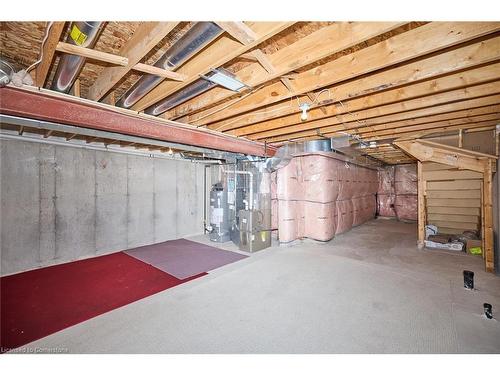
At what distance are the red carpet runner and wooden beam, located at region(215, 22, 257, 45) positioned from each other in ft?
10.4

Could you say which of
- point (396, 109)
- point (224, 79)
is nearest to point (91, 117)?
point (224, 79)

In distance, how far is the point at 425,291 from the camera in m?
3.00

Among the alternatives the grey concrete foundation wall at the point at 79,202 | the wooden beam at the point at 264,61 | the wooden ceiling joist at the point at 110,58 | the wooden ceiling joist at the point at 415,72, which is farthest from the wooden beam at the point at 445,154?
the grey concrete foundation wall at the point at 79,202

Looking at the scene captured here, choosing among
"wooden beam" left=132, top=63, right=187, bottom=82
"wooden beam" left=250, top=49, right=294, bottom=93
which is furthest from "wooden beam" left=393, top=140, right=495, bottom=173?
"wooden beam" left=132, top=63, right=187, bottom=82

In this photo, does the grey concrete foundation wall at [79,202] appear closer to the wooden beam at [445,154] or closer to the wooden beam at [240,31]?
the wooden beam at [240,31]

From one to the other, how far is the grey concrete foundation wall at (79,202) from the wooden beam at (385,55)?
12.3 ft

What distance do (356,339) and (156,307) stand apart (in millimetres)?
2185

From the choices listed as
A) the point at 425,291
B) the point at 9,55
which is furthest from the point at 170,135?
the point at 425,291

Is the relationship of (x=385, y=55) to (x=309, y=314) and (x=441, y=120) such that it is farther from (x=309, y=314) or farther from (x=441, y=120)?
(x=309, y=314)

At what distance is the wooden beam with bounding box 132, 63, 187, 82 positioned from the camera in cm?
185

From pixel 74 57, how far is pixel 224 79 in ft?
3.86

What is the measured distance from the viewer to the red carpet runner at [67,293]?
7.89 ft

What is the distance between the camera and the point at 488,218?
3.72 m

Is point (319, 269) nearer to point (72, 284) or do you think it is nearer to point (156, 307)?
point (156, 307)
